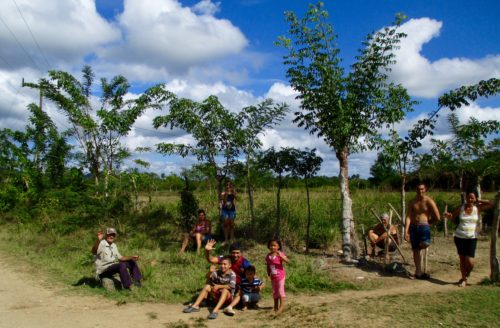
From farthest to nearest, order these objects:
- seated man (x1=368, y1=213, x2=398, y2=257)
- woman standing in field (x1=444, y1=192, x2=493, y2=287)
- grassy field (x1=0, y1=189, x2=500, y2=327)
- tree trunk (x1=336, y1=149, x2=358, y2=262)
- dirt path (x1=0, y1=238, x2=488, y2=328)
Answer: seated man (x1=368, y1=213, x2=398, y2=257), tree trunk (x1=336, y1=149, x2=358, y2=262), woman standing in field (x1=444, y1=192, x2=493, y2=287), dirt path (x1=0, y1=238, x2=488, y2=328), grassy field (x1=0, y1=189, x2=500, y2=327)

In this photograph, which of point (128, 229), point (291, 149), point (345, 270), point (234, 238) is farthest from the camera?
point (128, 229)

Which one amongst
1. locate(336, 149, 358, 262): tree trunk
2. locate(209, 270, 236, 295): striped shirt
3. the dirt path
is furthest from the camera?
locate(336, 149, 358, 262): tree trunk

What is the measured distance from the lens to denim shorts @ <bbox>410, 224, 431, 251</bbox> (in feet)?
25.0

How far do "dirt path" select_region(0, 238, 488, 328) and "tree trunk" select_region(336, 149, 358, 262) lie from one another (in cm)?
58

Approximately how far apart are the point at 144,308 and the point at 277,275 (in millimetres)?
2102

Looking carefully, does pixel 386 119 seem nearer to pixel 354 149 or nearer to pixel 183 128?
pixel 354 149

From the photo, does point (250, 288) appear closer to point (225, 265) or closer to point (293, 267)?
point (225, 265)

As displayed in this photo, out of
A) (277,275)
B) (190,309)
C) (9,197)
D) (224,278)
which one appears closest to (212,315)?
(190,309)

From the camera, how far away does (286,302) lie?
6668 millimetres

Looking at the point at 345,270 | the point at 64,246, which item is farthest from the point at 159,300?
the point at 64,246

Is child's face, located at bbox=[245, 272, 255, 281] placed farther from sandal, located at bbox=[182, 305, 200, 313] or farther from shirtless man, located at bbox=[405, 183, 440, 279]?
shirtless man, located at bbox=[405, 183, 440, 279]

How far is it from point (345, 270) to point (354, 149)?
250 cm

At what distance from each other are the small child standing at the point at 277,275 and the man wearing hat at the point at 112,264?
106 inches

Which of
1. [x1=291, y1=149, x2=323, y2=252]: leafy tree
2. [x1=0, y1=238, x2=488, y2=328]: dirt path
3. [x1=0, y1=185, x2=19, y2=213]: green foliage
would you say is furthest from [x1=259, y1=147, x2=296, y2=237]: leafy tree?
[x1=0, y1=185, x2=19, y2=213]: green foliage
